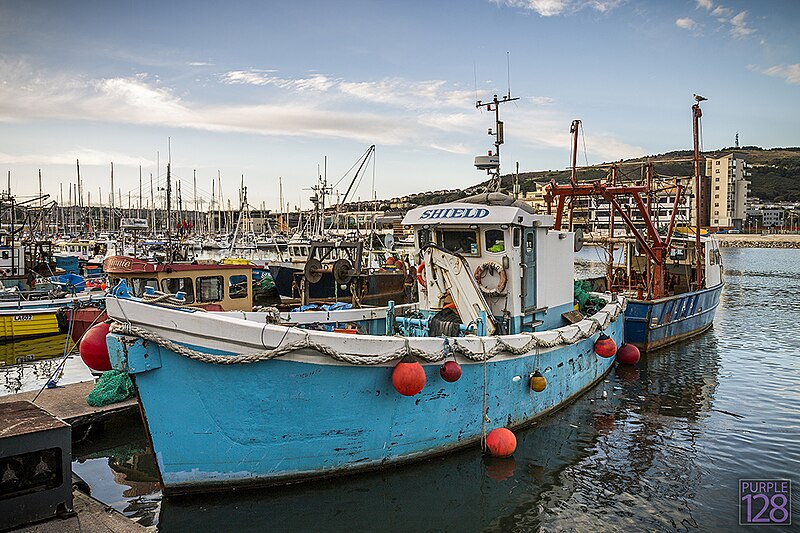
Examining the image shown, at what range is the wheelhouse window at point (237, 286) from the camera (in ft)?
58.7

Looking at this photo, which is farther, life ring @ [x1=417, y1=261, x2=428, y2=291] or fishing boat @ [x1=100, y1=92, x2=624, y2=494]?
life ring @ [x1=417, y1=261, x2=428, y2=291]

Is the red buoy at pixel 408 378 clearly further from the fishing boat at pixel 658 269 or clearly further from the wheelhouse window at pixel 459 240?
the fishing boat at pixel 658 269

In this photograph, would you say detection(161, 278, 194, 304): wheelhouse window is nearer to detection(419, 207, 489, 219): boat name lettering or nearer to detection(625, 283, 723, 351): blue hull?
detection(419, 207, 489, 219): boat name lettering

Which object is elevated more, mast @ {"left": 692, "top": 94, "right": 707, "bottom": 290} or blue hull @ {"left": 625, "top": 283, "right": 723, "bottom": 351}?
mast @ {"left": 692, "top": 94, "right": 707, "bottom": 290}

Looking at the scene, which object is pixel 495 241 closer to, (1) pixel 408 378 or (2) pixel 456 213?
(2) pixel 456 213

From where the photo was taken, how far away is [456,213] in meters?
10.7

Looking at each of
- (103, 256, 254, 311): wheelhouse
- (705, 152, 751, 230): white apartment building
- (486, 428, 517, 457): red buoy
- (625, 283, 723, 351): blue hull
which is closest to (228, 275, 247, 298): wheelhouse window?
(103, 256, 254, 311): wheelhouse

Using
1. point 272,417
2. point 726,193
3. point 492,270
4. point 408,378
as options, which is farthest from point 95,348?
point 726,193

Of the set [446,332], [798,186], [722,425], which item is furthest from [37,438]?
[798,186]

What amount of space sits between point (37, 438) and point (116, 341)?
132cm

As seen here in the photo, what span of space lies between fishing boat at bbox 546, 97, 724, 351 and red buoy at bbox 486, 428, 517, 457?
8114mm

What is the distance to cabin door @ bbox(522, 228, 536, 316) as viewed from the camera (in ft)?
36.0

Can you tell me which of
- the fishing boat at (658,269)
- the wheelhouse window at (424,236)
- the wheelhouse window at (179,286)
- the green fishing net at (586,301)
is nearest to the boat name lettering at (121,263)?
the wheelhouse window at (179,286)

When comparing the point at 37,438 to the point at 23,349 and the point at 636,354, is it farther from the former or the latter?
the point at 23,349
